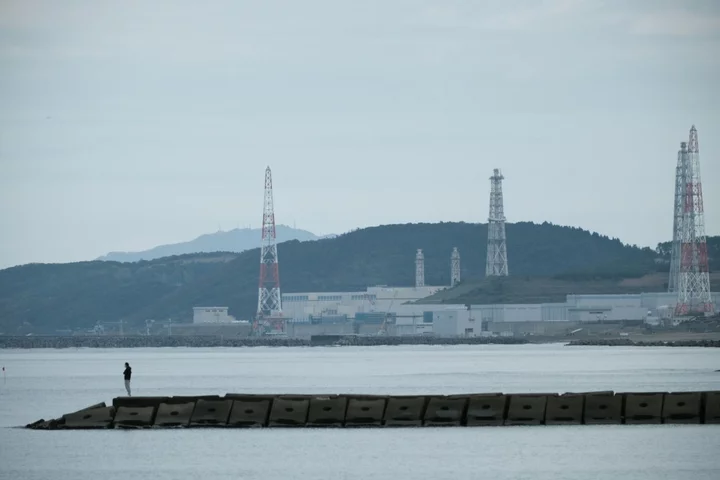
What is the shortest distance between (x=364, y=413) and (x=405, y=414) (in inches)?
48.0

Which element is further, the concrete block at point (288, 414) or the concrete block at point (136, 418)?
the concrete block at point (136, 418)

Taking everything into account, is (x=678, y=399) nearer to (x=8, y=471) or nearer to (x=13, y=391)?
(x=8, y=471)

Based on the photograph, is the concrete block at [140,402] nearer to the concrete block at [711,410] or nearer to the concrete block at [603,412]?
the concrete block at [603,412]

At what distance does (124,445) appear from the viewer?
3866 centimetres

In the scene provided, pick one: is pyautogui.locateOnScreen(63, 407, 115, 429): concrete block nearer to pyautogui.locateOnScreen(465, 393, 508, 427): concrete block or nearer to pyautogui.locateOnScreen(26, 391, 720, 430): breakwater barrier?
pyautogui.locateOnScreen(26, 391, 720, 430): breakwater barrier

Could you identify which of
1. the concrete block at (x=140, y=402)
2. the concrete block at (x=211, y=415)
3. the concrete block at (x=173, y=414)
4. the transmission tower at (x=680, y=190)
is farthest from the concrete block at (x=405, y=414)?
the transmission tower at (x=680, y=190)

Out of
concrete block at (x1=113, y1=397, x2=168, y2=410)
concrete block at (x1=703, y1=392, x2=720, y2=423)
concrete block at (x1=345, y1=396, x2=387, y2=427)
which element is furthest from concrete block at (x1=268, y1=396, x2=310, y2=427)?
concrete block at (x1=703, y1=392, x2=720, y2=423)

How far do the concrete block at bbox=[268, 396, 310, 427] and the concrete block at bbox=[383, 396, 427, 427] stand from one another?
234 centimetres

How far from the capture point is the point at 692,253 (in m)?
188

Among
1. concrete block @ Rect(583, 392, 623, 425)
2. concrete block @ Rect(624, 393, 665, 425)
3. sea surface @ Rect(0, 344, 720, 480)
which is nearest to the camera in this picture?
sea surface @ Rect(0, 344, 720, 480)

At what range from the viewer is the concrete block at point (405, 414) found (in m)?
42.3

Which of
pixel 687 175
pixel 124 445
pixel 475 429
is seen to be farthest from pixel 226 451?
pixel 687 175

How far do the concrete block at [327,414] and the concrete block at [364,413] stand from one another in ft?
0.73

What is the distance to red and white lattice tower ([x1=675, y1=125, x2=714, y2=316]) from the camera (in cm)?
Result: 17938
